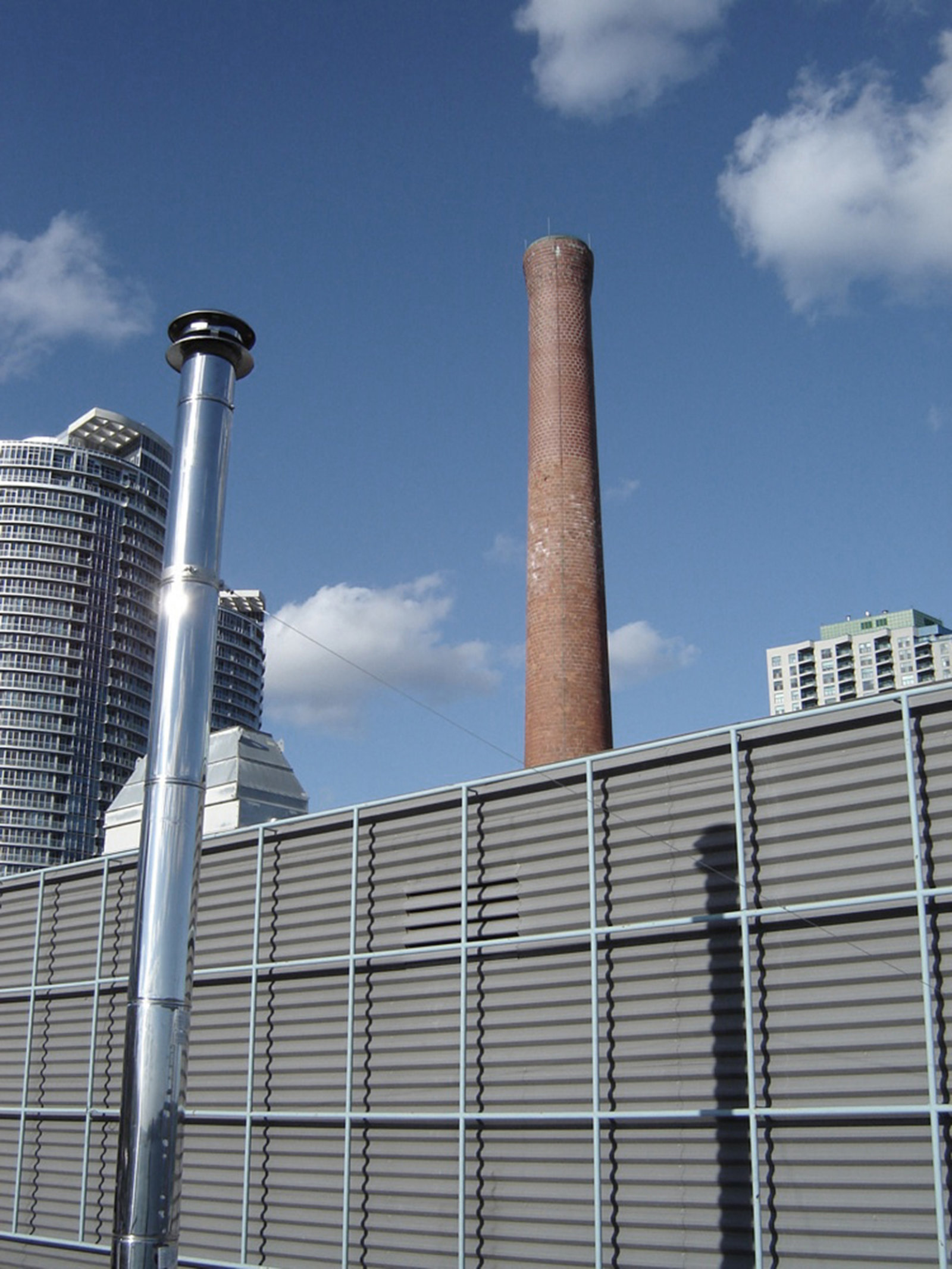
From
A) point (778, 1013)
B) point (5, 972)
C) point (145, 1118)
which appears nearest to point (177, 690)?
point (145, 1118)

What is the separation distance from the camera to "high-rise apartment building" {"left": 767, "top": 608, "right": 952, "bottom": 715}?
149 m

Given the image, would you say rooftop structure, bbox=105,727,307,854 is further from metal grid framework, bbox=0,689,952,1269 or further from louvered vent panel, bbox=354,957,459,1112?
louvered vent panel, bbox=354,957,459,1112

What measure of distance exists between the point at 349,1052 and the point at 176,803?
632 centimetres

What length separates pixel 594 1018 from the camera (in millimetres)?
10867

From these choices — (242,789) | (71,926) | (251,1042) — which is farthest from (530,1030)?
(242,789)

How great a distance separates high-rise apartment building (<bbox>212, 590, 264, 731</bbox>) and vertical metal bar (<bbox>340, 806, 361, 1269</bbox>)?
416 feet

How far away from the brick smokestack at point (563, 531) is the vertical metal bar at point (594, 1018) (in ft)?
46.5

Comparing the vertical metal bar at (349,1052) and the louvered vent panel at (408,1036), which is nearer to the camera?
the louvered vent panel at (408,1036)

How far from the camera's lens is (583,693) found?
26.9 meters

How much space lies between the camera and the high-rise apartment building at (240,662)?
5527 inches

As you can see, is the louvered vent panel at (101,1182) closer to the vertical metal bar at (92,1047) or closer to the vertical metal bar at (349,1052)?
the vertical metal bar at (92,1047)

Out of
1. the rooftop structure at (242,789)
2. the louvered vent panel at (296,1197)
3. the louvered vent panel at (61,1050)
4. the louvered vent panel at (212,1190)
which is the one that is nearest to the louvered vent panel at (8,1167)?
the louvered vent panel at (61,1050)

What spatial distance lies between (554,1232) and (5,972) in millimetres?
10306

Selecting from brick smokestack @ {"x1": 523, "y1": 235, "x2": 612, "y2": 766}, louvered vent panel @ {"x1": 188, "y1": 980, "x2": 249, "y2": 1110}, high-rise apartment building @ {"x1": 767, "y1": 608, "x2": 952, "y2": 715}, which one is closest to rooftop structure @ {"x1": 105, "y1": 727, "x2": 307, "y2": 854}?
louvered vent panel @ {"x1": 188, "y1": 980, "x2": 249, "y2": 1110}
